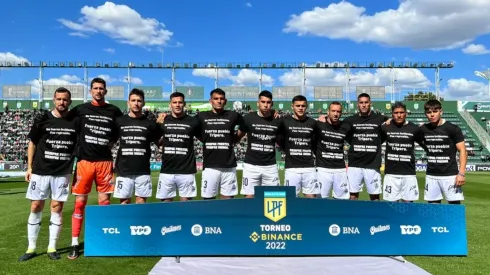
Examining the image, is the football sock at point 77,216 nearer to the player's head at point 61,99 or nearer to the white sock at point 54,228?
the white sock at point 54,228

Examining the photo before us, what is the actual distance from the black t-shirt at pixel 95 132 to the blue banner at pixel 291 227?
92.2 inches

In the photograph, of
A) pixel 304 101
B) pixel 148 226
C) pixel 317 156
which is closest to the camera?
pixel 148 226

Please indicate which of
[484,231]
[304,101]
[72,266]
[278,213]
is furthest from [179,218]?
[484,231]

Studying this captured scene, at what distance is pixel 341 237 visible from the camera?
14.4ft

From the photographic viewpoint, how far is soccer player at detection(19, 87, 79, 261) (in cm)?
607

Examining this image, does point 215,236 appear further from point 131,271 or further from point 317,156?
point 317,156

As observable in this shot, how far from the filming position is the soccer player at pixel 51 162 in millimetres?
6074

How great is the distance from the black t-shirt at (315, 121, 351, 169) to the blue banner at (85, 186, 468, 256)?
2744mm

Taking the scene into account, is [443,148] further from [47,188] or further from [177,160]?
[47,188]

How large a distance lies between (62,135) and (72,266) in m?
2.05

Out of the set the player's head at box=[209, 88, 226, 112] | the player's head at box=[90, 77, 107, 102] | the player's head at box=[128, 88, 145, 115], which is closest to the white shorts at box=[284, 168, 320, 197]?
the player's head at box=[209, 88, 226, 112]

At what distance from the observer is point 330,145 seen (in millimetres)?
7090

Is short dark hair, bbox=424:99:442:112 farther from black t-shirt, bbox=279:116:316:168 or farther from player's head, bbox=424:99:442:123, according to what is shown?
black t-shirt, bbox=279:116:316:168

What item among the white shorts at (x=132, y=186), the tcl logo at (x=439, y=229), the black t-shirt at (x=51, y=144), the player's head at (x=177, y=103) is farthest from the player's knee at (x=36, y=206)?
the tcl logo at (x=439, y=229)
